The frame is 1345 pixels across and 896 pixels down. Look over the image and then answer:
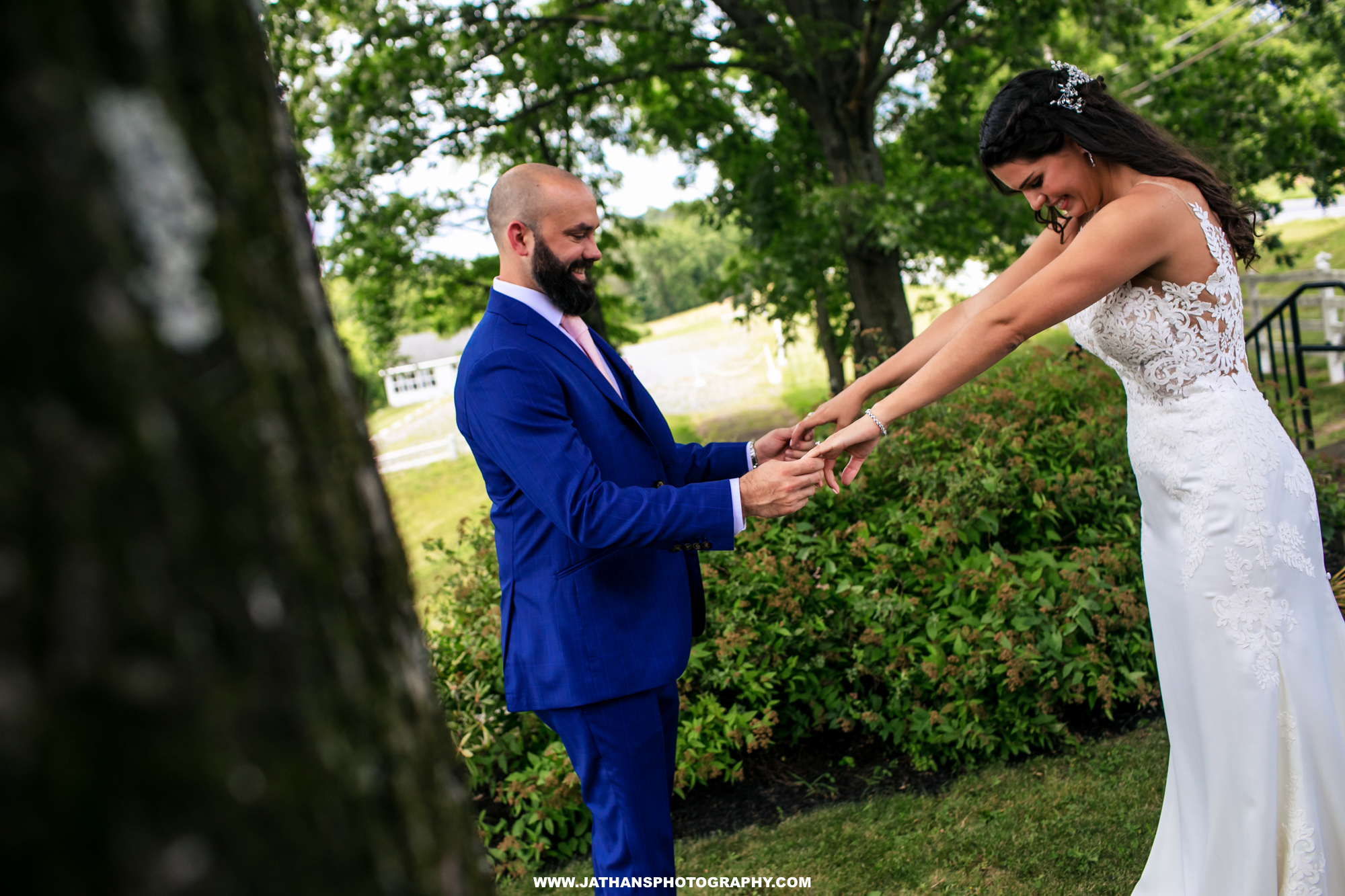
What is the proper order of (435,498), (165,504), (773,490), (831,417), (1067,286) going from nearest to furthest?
(165,504) → (1067,286) → (773,490) → (831,417) → (435,498)

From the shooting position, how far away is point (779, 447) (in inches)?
136

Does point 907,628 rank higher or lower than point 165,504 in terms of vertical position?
lower

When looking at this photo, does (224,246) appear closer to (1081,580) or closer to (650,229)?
(1081,580)

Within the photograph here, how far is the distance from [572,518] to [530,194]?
1032 millimetres

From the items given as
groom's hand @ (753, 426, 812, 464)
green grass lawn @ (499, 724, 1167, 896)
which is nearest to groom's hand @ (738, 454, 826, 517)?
groom's hand @ (753, 426, 812, 464)

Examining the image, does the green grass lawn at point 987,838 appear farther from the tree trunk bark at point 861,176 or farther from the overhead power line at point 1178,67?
the overhead power line at point 1178,67

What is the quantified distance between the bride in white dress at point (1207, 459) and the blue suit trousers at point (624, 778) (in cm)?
128

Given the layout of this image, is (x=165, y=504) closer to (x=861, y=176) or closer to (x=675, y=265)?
(x=861, y=176)

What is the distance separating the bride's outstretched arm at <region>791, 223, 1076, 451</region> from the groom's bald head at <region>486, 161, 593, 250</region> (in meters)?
1.23

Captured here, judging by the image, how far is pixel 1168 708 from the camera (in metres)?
2.91

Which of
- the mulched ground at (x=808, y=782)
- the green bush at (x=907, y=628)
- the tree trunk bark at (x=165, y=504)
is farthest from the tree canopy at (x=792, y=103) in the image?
the tree trunk bark at (x=165, y=504)

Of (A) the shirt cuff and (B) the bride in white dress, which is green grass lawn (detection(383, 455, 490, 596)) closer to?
(A) the shirt cuff

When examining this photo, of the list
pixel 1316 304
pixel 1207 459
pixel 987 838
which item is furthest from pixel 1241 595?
pixel 1316 304

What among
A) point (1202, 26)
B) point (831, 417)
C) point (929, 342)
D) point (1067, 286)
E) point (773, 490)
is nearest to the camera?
point (1067, 286)
